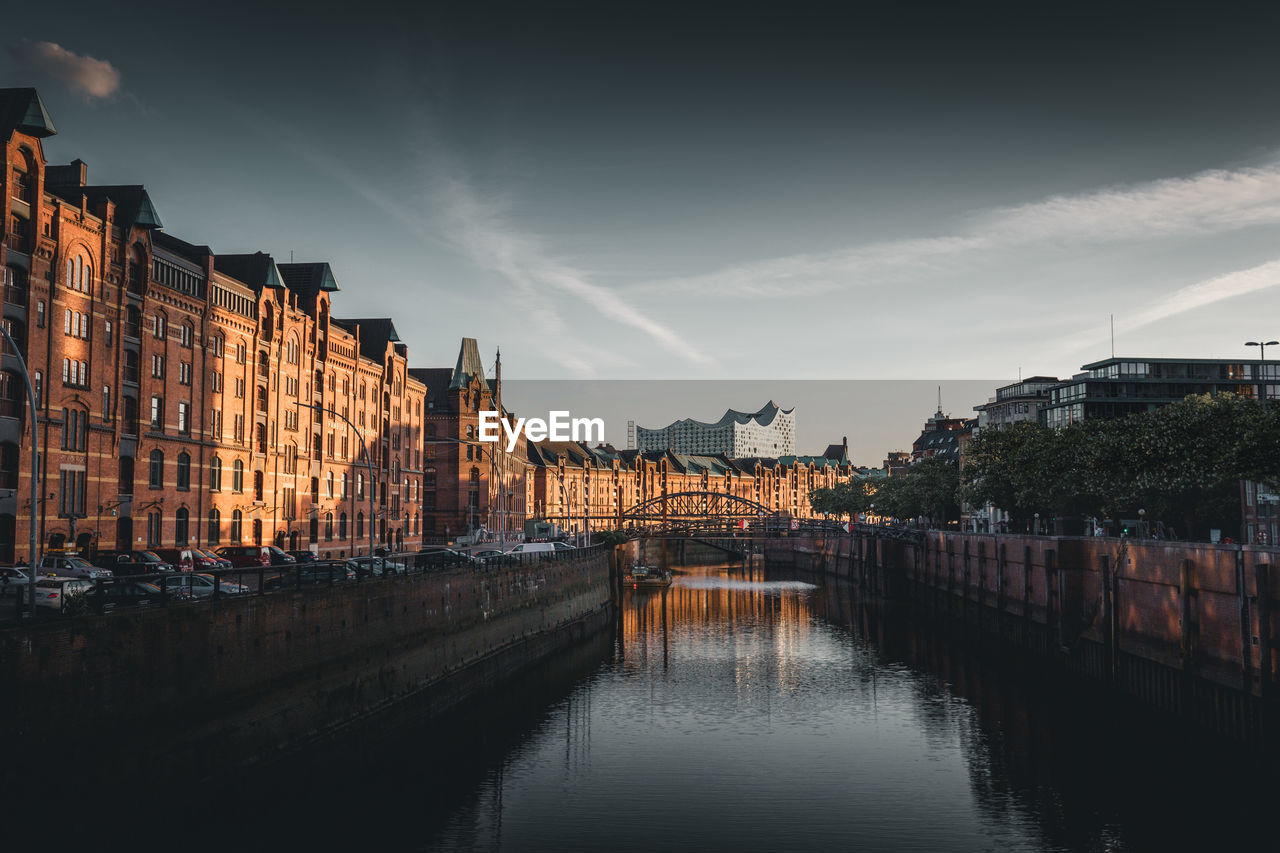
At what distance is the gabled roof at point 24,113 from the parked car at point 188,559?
22653mm

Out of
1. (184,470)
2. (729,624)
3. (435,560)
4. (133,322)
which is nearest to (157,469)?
(184,470)

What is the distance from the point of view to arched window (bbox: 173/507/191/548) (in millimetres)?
63406

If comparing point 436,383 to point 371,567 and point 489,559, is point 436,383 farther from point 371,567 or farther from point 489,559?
point 371,567

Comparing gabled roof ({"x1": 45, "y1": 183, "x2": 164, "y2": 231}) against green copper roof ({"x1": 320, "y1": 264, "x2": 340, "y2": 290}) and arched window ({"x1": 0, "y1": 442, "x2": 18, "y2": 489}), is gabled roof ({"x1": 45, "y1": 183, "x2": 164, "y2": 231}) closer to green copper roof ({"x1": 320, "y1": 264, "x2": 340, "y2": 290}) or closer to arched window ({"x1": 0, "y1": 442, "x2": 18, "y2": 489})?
arched window ({"x1": 0, "y1": 442, "x2": 18, "y2": 489})

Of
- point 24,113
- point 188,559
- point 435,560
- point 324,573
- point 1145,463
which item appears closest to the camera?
point 324,573

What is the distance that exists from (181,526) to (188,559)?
11024mm

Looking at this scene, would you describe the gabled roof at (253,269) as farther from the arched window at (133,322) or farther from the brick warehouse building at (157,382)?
the arched window at (133,322)

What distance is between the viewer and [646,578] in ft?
427

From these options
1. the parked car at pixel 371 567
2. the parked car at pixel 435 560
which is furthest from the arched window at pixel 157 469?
the parked car at pixel 435 560

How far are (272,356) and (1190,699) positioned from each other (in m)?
63.0

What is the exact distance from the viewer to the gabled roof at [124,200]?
57281mm

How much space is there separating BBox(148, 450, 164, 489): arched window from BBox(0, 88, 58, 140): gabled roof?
66.1ft

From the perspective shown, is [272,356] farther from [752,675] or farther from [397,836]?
[397,836]

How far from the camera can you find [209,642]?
1163 inches
